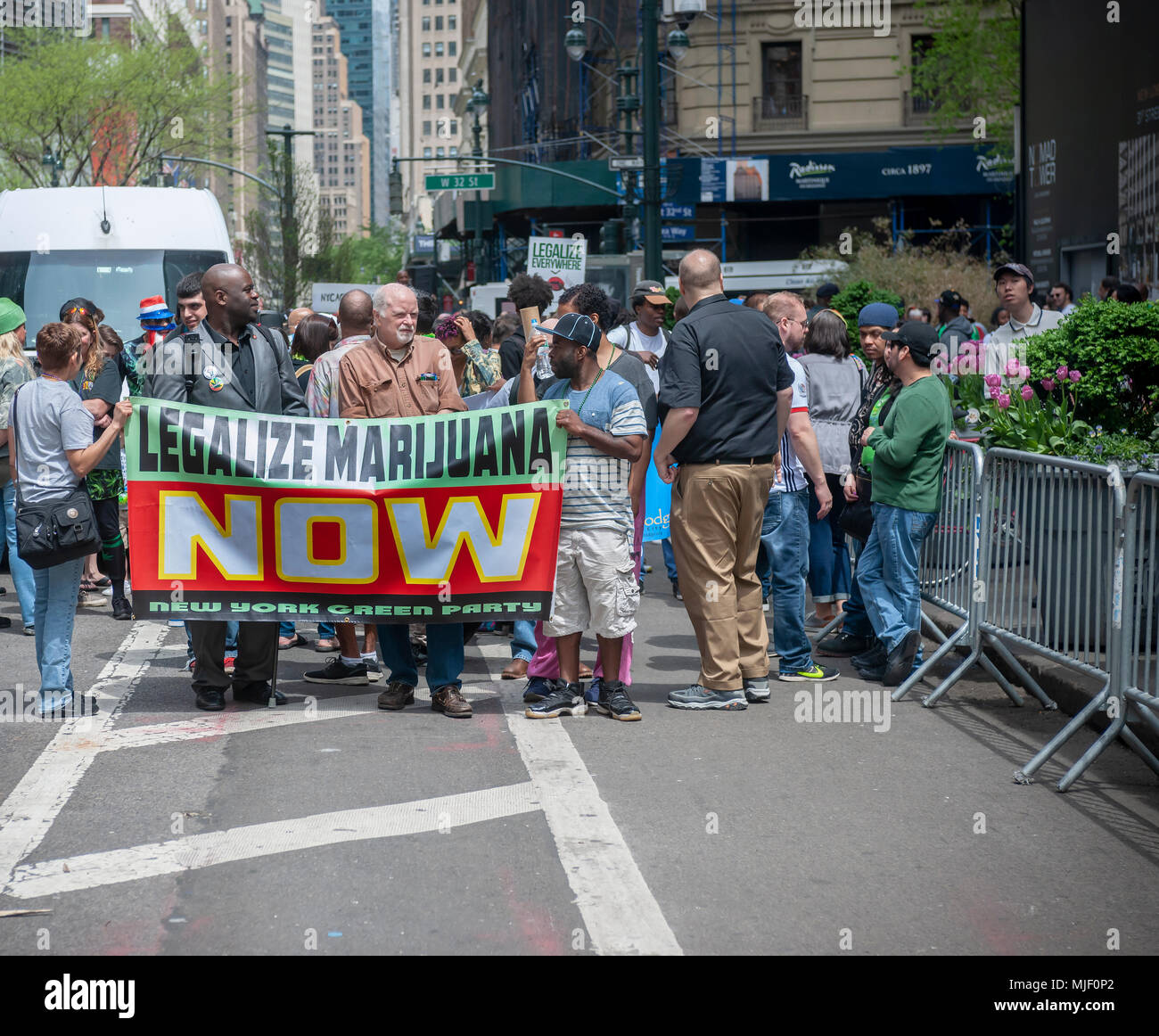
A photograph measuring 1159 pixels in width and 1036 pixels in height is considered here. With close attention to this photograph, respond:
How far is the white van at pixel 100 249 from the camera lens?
1426 centimetres

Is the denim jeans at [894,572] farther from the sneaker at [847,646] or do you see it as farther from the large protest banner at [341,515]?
the large protest banner at [341,515]

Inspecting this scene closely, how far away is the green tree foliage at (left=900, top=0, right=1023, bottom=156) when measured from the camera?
28.4 metres

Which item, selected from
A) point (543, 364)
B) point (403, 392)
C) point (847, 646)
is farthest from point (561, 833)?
point (847, 646)

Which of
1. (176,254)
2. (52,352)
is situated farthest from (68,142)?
(52,352)

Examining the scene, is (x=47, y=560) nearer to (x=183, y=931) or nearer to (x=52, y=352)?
(x=52, y=352)

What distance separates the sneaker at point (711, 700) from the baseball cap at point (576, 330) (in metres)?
1.90

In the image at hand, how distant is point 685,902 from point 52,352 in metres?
4.52

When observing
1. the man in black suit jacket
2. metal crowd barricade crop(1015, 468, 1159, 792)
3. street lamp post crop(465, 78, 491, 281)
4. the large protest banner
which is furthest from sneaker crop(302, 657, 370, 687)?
street lamp post crop(465, 78, 491, 281)

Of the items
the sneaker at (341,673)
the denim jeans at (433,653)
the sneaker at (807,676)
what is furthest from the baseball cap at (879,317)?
the sneaker at (341,673)

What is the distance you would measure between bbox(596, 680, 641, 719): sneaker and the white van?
27.0 ft

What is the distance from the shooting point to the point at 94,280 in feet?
47.2

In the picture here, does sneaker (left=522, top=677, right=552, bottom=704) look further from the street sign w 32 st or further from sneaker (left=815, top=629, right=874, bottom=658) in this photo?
the street sign w 32 st

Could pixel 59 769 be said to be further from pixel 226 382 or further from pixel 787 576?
pixel 787 576

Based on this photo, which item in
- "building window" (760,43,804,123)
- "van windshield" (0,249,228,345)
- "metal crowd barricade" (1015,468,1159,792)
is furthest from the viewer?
"building window" (760,43,804,123)
